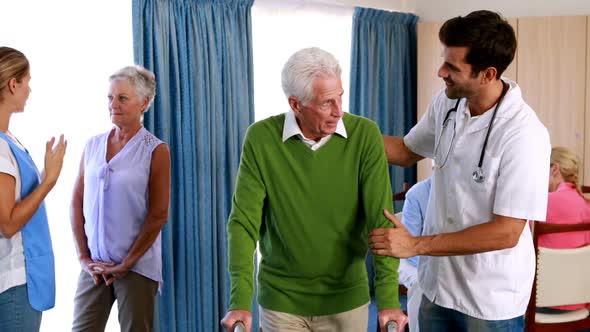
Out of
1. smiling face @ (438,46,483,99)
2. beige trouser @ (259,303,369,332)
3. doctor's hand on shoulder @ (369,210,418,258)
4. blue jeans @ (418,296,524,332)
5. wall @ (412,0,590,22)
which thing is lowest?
blue jeans @ (418,296,524,332)

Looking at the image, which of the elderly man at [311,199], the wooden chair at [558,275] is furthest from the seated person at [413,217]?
the elderly man at [311,199]

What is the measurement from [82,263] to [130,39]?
1303 millimetres

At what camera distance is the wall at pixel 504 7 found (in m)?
5.16

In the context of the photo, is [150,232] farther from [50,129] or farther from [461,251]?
[461,251]

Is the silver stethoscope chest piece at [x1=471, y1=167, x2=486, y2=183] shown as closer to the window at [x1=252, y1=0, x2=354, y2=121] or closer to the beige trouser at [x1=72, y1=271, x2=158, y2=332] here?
the beige trouser at [x1=72, y1=271, x2=158, y2=332]

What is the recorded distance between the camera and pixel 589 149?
488cm

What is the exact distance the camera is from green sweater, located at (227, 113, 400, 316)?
2.12m

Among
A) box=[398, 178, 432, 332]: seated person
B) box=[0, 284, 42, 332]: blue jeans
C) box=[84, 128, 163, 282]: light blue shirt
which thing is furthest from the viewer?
box=[398, 178, 432, 332]: seated person

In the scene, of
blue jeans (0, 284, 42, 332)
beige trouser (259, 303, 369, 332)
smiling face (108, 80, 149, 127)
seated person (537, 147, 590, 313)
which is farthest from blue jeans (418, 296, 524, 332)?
smiling face (108, 80, 149, 127)

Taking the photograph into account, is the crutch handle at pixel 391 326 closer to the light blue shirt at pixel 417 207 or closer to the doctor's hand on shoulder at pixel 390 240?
the doctor's hand on shoulder at pixel 390 240

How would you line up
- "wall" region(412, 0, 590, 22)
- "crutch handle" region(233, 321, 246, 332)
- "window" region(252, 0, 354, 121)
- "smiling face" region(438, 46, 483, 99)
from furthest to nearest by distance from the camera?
1. "wall" region(412, 0, 590, 22)
2. "window" region(252, 0, 354, 121)
3. "smiling face" region(438, 46, 483, 99)
4. "crutch handle" region(233, 321, 246, 332)

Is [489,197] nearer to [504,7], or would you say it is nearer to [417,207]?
[417,207]

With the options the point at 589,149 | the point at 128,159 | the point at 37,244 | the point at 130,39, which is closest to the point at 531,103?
the point at 589,149

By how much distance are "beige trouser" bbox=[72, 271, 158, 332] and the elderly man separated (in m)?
1.02
